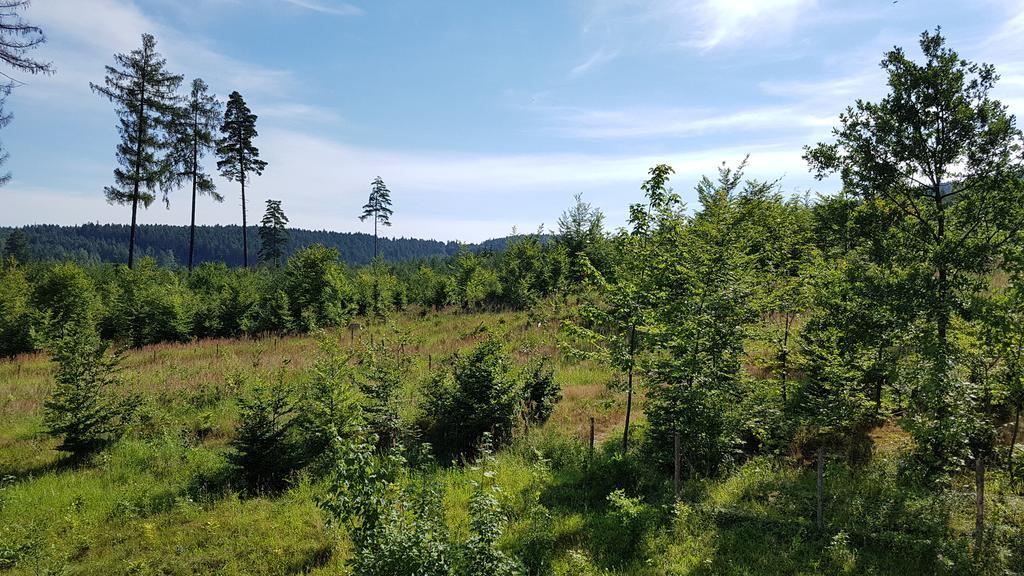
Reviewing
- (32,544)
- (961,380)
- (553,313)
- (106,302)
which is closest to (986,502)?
(961,380)

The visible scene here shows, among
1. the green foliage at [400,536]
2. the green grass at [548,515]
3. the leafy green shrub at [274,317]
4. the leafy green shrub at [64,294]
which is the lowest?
the green grass at [548,515]

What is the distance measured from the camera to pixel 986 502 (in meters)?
7.38

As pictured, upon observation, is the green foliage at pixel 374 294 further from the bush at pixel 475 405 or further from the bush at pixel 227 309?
the bush at pixel 475 405

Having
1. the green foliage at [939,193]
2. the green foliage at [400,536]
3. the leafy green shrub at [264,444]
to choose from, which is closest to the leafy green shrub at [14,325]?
the leafy green shrub at [264,444]

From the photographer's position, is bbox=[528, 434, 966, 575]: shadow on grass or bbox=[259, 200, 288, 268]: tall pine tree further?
bbox=[259, 200, 288, 268]: tall pine tree

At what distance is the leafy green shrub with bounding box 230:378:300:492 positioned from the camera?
9.05 m

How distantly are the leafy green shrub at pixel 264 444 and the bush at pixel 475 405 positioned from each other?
3400 millimetres

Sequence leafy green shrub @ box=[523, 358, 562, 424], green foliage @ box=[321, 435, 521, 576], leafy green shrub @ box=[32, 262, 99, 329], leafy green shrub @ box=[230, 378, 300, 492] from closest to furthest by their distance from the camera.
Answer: green foliage @ box=[321, 435, 521, 576] → leafy green shrub @ box=[230, 378, 300, 492] → leafy green shrub @ box=[523, 358, 562, 424] → leafy green shrub @ box=[32, 262, 99, 329]

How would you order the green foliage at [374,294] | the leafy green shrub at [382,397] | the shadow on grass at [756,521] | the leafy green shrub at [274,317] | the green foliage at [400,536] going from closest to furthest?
1. the green foliage at [400,536]
2. the shadow on grass at [756,521]
3. the leafy green shrub at [382,397]
4. the leafy green shrub at [274,317]
5. the green foliage at [374,294]

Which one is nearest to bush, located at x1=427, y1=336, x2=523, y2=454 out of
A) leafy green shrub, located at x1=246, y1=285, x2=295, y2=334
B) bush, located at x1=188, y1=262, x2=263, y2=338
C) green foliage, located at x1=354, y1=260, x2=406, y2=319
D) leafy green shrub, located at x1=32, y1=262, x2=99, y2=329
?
leafy green shrub, located at x1=246, y1=285, x2=295, y2=334

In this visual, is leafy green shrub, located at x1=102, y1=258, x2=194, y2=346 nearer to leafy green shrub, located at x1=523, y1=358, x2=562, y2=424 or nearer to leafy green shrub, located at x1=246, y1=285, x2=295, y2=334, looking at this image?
leafy green shrub, located at x1=246, y1=285, x2=295, y2=334

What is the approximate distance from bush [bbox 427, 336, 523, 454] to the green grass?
765mm

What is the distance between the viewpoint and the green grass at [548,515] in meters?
6.67

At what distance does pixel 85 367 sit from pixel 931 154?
19278mm
